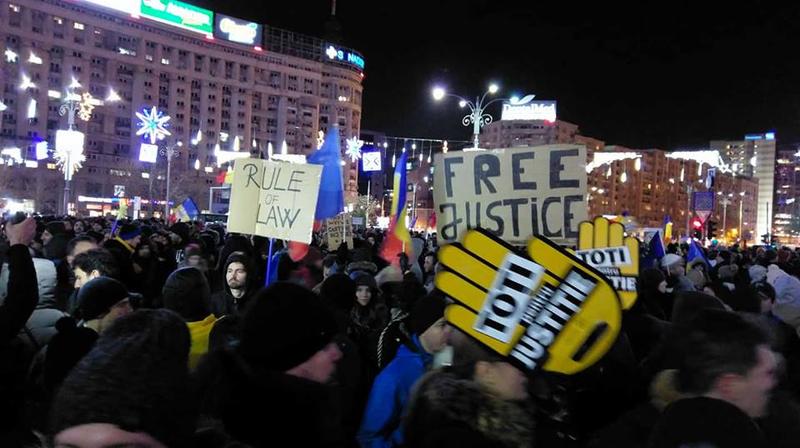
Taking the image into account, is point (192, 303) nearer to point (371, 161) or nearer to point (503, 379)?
point (503, 379)

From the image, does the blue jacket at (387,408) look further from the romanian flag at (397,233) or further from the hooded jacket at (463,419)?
the romanian flag at (397,233)

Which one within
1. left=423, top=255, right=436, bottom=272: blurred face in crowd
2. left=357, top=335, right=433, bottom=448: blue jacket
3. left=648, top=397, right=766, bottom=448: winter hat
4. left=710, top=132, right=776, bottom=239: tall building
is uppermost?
left=710, top=132, right=776, bottom=239: tall building

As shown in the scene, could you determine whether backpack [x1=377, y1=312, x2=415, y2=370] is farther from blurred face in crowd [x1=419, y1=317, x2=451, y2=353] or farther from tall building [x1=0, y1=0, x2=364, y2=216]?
tall building [x1=0, y1=0, x2=364, y2=216]

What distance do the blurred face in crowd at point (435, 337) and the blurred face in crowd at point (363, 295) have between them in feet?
8.15

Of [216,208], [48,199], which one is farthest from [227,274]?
[48,199]

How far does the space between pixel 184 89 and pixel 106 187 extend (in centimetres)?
2225

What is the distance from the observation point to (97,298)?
373 cm

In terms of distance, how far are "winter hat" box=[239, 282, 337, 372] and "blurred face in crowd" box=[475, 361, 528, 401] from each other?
69cm

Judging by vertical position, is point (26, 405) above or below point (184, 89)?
below

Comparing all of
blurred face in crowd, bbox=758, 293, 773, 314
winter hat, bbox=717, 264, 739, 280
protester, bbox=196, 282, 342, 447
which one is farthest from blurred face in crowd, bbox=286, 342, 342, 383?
winter hat, bbox=717, 264, 739, 280

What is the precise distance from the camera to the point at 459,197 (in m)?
4.96

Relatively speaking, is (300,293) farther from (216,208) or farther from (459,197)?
(216,208)

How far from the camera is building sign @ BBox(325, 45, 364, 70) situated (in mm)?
125875

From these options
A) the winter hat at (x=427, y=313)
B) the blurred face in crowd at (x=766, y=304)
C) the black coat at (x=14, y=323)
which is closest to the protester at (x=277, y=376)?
the winter hat at (x=427, y=313)
